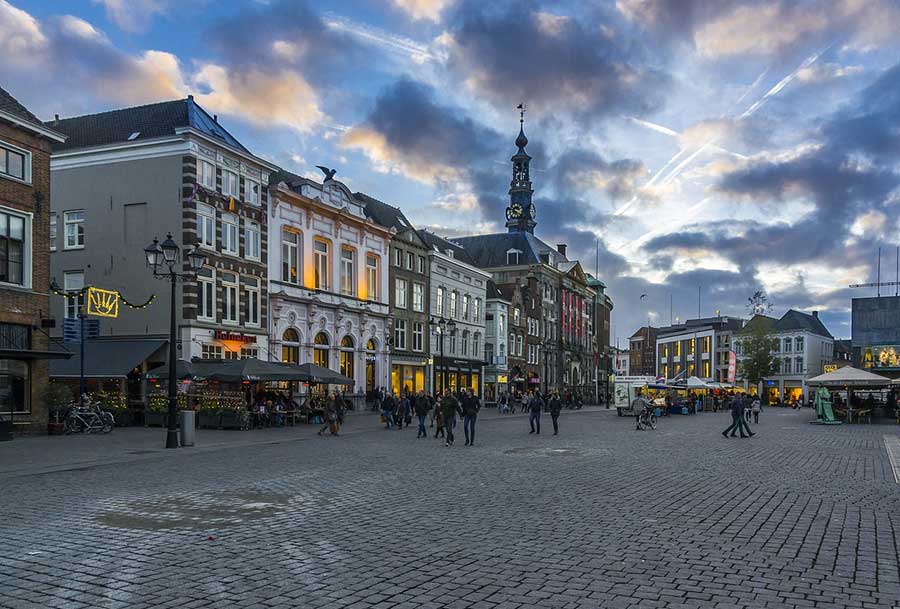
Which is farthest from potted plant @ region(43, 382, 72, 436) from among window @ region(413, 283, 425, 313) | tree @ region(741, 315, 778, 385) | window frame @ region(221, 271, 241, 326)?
tree @ region(741, 315, 778, 385)

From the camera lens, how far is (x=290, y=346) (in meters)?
44.2

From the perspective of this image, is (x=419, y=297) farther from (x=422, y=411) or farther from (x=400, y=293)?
(x=422, y=411)

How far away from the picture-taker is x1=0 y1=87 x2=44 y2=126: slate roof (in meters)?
25.9

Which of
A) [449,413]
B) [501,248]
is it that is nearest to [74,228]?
[449,413]

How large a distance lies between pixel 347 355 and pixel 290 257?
849cm

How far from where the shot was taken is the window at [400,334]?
184 ft

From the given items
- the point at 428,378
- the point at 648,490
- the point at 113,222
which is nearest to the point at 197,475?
the point at 648,490

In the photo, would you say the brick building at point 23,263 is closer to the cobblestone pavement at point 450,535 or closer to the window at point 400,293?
the cobblestone pavement at point 450,535

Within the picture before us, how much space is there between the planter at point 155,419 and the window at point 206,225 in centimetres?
914

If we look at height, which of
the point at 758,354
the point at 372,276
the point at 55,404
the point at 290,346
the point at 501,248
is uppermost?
the point at 501,248

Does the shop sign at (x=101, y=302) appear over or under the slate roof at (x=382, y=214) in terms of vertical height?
under

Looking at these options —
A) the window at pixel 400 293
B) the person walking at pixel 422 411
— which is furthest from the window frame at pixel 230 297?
the window at pixel 400 293

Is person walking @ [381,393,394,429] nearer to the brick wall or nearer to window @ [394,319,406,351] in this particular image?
the brick wall

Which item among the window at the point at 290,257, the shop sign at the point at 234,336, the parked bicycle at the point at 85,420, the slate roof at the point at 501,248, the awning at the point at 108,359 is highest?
the slate roof at the point at 501,248
